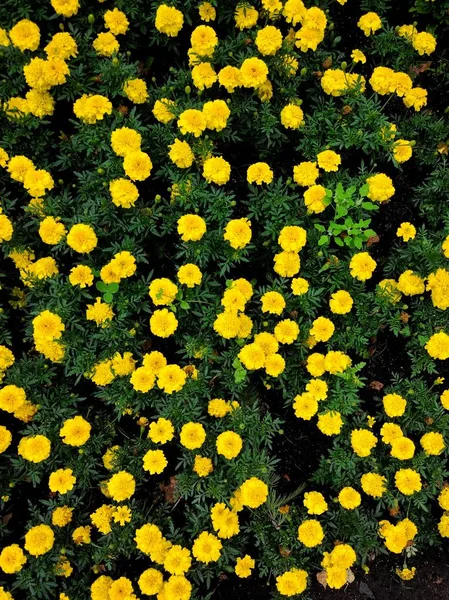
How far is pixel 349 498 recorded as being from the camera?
3160mm

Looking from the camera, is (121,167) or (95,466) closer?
(121,167)

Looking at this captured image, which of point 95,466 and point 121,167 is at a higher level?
point 121,167

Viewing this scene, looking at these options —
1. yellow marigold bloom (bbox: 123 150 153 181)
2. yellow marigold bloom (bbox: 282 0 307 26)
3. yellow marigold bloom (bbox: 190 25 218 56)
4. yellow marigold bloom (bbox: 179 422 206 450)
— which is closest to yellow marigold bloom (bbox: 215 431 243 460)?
yellow marigold bloom (bbox: 179 422 206 450)

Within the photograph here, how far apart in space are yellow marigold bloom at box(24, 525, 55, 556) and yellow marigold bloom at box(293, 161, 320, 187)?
2625 mm

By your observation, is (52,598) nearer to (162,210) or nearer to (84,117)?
(162,210)

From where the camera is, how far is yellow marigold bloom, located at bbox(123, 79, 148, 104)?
3.21 meters

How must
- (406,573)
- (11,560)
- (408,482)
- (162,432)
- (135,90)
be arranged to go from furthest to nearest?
(406,573) → (135,90) → (408,482) → (162,432) → (11,560)

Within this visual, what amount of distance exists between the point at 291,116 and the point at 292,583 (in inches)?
113

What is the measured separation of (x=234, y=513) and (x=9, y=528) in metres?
1.59

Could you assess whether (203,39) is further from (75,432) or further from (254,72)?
(75,432)

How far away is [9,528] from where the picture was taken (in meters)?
3.44

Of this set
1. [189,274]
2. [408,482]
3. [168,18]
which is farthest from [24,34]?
[408,482]

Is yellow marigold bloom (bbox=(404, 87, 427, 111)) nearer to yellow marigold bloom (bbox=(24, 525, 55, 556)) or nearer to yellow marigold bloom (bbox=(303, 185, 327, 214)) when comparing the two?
yellow marigold bloom (bbox=(303, 185, 327, 214))

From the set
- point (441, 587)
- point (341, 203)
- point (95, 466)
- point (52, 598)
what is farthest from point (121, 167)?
point (441, 587)
